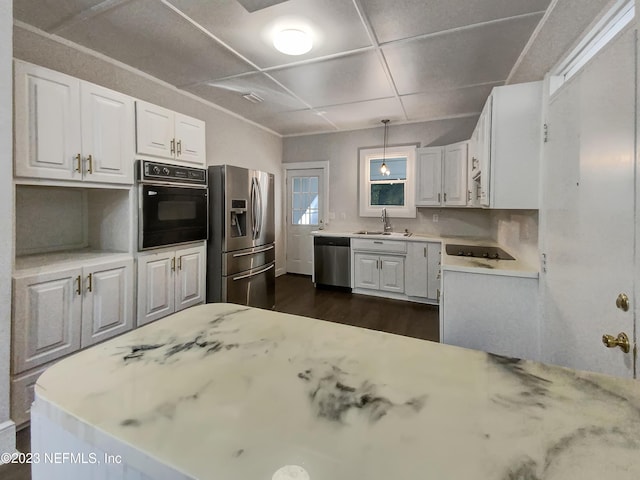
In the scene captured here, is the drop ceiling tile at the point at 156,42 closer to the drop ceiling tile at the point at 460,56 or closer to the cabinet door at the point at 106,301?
the drop ceiling tile at the point at 460,56

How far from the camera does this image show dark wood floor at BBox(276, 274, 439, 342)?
129 inches

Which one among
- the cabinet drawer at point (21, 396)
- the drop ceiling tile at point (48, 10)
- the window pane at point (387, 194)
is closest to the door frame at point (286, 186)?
the window pane at point (387, 194)

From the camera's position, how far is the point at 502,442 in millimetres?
455

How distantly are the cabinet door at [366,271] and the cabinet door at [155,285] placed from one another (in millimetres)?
2581

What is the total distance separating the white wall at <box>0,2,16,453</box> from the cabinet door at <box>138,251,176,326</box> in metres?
0.87

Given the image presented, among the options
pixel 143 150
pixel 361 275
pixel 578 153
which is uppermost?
pixel 143 150

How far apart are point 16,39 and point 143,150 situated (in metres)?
1.04

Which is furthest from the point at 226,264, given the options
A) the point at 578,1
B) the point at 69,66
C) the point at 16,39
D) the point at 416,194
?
the point at 578,1

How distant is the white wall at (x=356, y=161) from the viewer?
4281mm

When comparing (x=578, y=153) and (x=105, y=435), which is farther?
(x=578, y=153)

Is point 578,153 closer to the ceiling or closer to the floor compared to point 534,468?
closer to the ceiling

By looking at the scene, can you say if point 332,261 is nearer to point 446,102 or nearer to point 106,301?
point 446,102

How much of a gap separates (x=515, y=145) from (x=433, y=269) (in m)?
2.13

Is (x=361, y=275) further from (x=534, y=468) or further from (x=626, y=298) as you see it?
(x=534, y=468)
